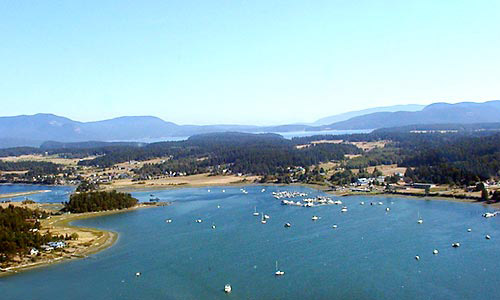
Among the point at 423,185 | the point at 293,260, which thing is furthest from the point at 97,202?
the point at 423,185

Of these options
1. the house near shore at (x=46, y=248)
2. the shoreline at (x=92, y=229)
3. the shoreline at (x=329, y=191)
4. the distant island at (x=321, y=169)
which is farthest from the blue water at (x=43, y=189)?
the house near shore at (x=46, y=248)

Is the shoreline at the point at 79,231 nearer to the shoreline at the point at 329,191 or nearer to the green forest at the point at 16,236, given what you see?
the green forest at the point at 16,236

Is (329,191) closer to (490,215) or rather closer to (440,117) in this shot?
(490,215)

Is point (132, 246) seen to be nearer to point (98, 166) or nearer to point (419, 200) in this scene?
point (419, 200)

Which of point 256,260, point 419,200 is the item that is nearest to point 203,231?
point 256,260

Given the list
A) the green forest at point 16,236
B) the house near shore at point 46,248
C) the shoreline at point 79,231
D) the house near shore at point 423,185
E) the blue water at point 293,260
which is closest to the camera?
the blue water at point 293,260
